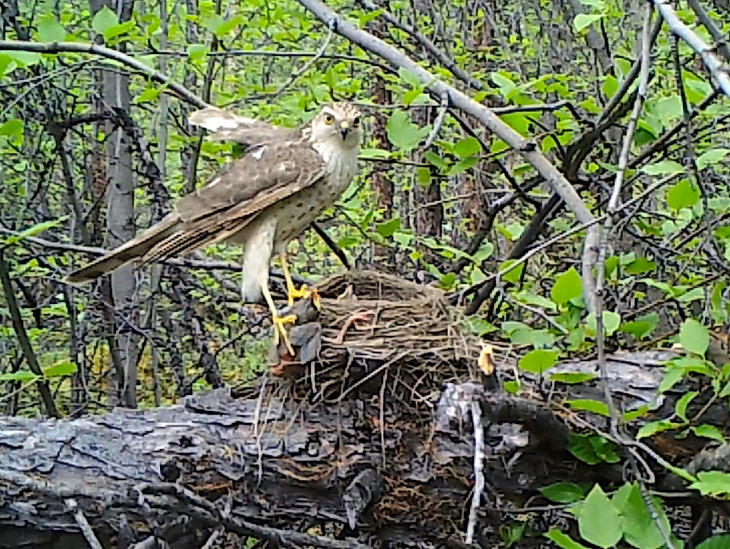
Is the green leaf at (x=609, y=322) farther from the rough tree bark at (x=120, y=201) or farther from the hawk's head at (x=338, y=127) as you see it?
the rough tree bark at (x=120, y=201)

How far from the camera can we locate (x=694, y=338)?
1.90 metres

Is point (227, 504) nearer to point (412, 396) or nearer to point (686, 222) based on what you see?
point (412, 396)

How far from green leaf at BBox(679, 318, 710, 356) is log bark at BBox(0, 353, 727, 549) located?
1.09 feet

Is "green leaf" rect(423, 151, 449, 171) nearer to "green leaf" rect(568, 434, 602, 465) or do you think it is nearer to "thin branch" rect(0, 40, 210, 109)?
"thin branch" rect(0, 40, 210, 109)

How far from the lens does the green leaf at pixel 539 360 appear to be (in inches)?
71.3

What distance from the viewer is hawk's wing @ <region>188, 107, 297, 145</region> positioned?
3.04 meters

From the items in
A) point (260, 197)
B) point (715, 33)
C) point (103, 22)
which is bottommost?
point (260, 197)

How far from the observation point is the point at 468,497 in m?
2.25

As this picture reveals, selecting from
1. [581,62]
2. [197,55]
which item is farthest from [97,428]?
[581,62]

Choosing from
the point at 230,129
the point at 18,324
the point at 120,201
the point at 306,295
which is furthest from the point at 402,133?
the point at 120,201

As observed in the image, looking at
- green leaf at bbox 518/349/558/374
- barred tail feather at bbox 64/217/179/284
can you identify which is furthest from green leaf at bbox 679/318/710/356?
barred tail feather at bbox 64/217/179/284

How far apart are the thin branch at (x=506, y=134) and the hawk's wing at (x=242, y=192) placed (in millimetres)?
437

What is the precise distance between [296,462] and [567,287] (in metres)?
0.79

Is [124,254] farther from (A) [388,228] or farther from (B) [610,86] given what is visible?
(B) [610,86]
